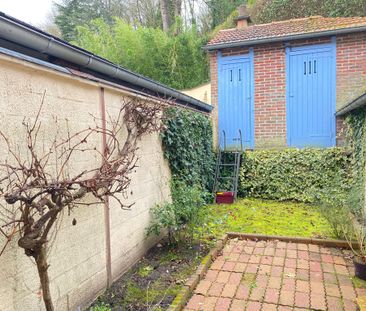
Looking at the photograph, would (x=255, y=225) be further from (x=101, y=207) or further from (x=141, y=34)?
(x=141, y=34)

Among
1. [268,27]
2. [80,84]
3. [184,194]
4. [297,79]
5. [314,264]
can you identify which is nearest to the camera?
[80,84]

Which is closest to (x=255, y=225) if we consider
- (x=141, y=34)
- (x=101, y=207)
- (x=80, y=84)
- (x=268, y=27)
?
(x=101, y=207)

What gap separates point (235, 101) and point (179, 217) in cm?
524

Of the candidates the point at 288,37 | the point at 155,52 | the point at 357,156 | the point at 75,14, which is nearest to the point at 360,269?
the point at 357,156

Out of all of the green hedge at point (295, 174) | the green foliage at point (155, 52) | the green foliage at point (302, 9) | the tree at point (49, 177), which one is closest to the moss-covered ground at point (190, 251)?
the green hedge at point (295, 174)

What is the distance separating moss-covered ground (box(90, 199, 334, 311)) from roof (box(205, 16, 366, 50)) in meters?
4.40

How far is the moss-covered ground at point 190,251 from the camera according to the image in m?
3.03

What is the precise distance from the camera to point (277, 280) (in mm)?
3496

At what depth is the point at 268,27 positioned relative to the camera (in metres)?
9.34

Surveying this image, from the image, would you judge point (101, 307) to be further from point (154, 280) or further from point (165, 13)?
point (165, 13)

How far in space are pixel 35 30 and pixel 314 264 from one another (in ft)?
13.3

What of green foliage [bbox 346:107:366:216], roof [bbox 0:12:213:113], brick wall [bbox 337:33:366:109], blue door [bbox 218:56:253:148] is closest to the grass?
green foliage [bbox 346:107:366:216]

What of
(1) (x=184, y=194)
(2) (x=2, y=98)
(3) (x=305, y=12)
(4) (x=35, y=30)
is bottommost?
(1) (x=184, y=194)

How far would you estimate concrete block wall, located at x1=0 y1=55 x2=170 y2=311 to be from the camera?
2.12 m
